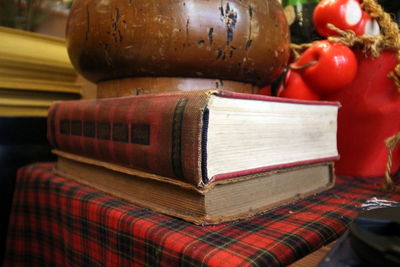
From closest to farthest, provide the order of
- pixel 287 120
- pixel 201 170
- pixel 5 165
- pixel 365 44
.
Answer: pixel 201 170
pixel 287 120
pixel 365 44
pixel 5 165

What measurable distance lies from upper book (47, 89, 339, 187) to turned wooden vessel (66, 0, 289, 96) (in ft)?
0.19

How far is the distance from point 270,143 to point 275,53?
136mm

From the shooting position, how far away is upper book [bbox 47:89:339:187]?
0.33 meters

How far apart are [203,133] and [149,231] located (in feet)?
0.38

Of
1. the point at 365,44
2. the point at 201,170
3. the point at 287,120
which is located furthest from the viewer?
the point at 365,44

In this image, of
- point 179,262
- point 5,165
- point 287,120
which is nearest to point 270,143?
point 287,120

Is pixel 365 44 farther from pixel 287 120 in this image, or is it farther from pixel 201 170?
pixel 201 170

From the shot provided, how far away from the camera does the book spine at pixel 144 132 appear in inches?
13.1

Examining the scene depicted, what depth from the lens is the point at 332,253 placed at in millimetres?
226

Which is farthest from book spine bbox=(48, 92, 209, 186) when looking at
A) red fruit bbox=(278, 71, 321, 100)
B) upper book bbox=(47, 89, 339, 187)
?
red fruit bbox=(278, 71, 321, 100)

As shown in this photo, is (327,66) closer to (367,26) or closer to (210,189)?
(367,26)

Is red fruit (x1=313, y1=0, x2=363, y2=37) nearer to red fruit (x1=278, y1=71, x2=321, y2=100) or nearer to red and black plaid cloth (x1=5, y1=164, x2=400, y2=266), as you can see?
red fruit (x1=278, y1=71, x2=321, y2=100)

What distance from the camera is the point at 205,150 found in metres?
0.33

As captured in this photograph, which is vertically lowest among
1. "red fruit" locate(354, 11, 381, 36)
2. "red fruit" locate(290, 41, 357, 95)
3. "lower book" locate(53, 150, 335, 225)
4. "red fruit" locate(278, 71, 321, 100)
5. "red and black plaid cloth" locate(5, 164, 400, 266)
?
"red and black plaid cloth" locate(5, 164, 400, 266)
